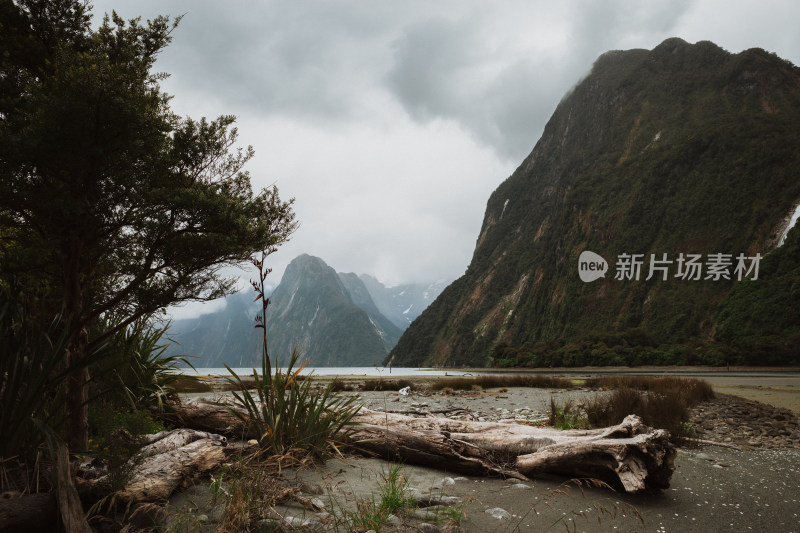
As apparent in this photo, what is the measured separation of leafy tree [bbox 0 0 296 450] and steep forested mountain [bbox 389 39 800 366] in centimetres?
7131

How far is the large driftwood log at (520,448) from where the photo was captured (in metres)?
4.13

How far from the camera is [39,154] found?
4.01 metres

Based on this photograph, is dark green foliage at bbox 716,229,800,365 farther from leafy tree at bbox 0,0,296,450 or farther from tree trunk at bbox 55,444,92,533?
tree trunk at bbox 55,444,92,533

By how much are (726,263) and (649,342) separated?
2493cm

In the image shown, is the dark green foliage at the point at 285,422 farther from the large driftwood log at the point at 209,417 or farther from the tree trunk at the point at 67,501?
the tree trunk at the point at 67,501

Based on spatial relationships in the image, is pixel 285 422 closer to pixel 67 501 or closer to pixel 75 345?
pixel 67 501

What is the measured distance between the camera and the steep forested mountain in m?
72.2

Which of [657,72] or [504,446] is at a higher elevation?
[657,72]

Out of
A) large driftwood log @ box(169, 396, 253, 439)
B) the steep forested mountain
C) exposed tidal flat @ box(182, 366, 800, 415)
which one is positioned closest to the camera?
large driftwood log @ box(169, 396, 253, 439)

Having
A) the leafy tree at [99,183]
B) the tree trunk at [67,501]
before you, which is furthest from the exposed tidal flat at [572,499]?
the leafy tree at [99,183]

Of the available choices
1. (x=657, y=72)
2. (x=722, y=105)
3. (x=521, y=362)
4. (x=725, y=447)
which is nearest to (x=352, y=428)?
(x=725, y=447)

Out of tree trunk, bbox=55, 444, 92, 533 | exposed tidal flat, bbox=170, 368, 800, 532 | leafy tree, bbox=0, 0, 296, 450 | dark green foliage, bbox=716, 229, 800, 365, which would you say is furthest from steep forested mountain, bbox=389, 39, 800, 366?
tree trunk, bbox=55, 444, 92, 533

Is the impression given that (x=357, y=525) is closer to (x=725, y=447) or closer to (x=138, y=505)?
(x=138, y=505)

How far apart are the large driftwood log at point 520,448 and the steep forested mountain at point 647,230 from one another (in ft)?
225
